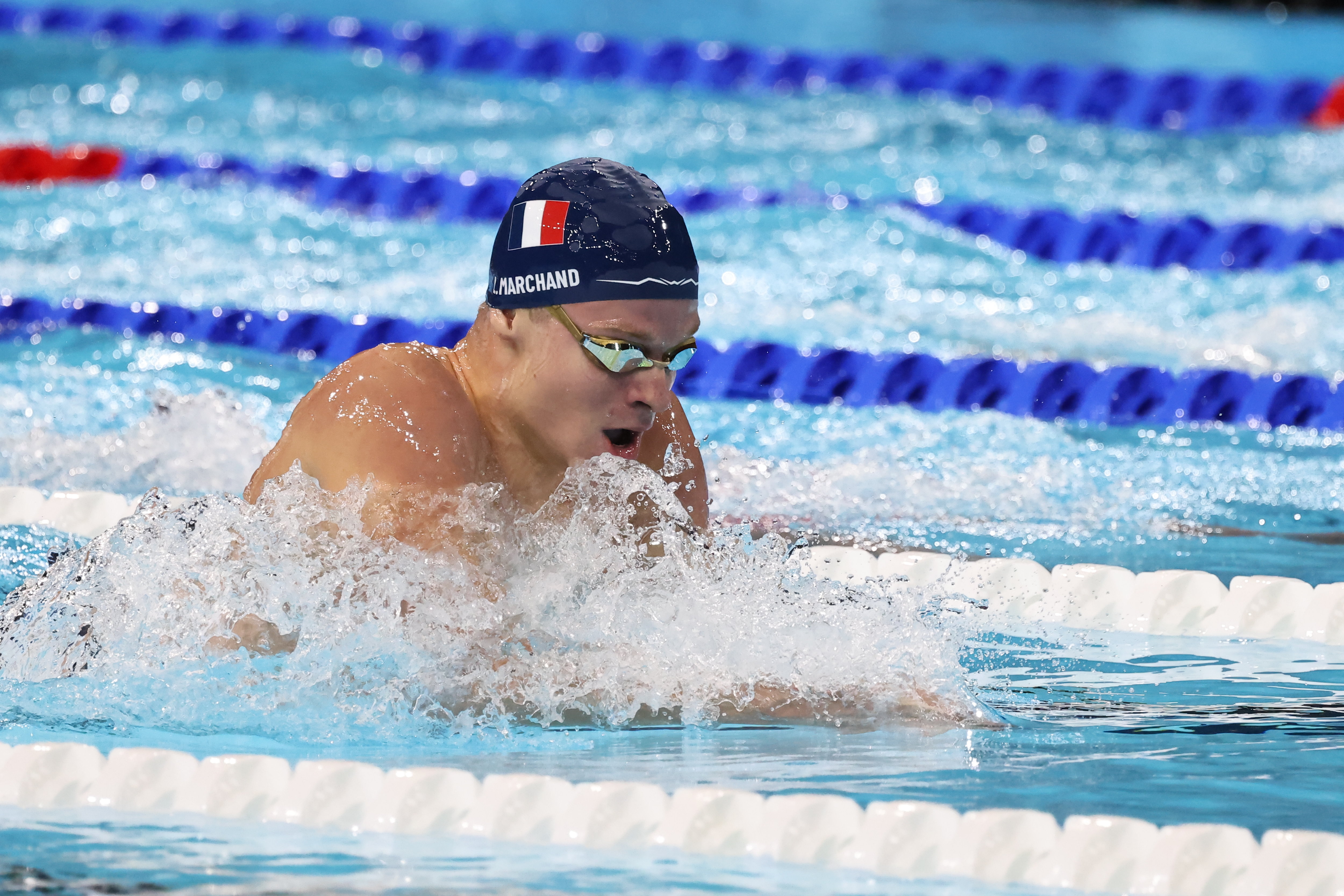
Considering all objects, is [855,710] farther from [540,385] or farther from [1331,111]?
[1331,111]

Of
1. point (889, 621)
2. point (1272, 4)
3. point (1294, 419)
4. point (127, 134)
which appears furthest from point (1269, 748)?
point (1272, 4)

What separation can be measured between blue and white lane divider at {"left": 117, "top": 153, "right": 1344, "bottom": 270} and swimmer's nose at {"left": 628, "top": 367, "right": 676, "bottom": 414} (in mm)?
4112

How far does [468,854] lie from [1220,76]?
8.29 metres

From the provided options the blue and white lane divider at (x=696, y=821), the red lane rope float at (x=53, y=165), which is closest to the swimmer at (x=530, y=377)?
the blue and white lane divider at (x=696, y=821)

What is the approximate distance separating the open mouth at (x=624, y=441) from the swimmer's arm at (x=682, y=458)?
9cm

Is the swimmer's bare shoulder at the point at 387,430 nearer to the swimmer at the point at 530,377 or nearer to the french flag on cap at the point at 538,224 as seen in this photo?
the swimmer at the point at 530,377

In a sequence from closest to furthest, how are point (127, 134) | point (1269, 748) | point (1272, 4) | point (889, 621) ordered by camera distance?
point (1269, 748), point (889, 621), point (127, 134), point (1272, 4)

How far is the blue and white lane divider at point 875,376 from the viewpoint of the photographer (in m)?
4.45

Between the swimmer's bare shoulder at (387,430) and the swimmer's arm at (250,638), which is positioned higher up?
the swimmer's bare shoulder at (387,430)

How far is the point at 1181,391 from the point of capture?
4512 mm

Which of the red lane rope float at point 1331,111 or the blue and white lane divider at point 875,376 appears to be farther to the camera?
the red lane rope float at point 1331,111

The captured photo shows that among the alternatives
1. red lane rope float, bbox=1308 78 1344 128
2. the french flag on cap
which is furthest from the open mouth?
red lane rope float, bbox=1308 78 1344 128

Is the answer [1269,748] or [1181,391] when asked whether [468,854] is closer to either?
[1269,748]

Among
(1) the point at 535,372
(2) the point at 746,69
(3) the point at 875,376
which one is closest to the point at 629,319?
(1) the point at 535,372
